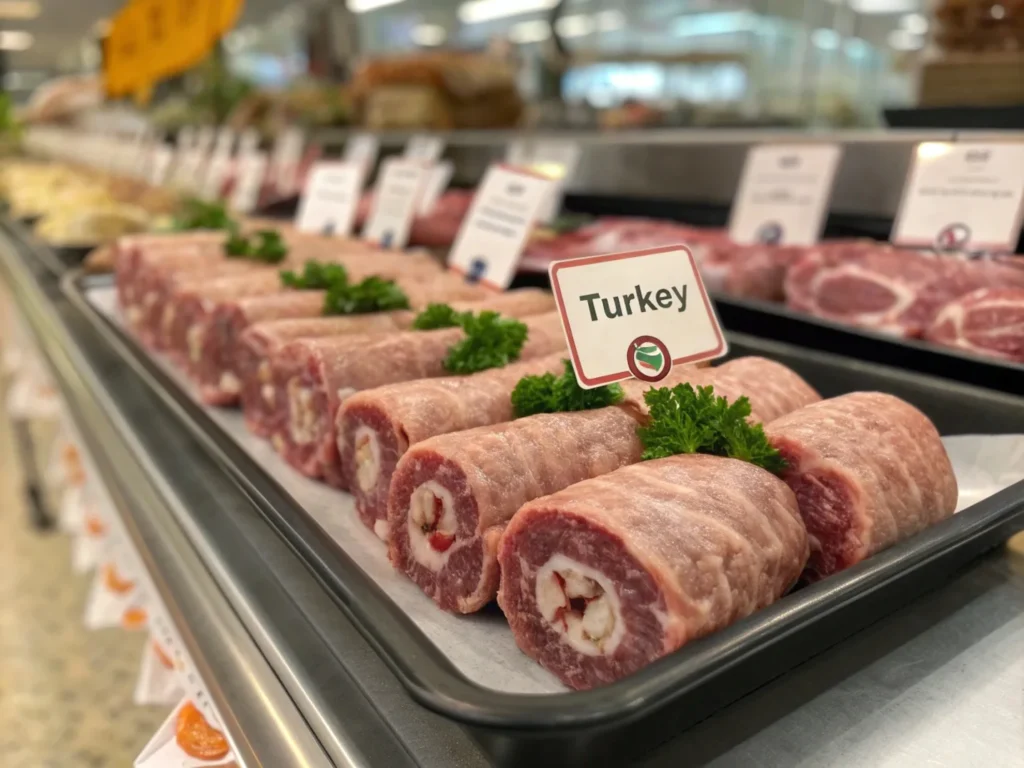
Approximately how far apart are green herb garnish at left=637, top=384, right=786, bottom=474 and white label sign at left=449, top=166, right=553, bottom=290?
1127 mm

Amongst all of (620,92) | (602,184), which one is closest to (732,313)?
(602,184)

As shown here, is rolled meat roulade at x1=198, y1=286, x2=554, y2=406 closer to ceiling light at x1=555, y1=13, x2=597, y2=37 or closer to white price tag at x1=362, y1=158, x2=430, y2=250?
white price tag at x1=362, y1=158, x2=430, y2=250

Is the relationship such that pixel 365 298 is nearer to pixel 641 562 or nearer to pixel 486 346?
pixel 486 346

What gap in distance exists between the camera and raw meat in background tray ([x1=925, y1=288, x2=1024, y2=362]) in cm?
184

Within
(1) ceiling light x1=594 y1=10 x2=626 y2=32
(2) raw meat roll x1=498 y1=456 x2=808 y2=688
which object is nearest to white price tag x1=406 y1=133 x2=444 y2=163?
(2) raw meat roll x1=498 y1=456 x2=808 y2=688

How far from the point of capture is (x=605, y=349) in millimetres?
1346

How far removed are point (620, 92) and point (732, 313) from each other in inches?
417

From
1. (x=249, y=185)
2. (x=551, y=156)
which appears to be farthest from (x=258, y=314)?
(x=249, y=185)

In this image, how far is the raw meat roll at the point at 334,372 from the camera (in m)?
1.66

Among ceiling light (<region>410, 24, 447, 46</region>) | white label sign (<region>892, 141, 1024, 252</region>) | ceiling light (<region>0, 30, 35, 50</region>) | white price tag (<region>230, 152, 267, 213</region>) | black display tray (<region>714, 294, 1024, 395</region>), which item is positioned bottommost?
black display tray (<region>714, 294, 1024, 395</region>)

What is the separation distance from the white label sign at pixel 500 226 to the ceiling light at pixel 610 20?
11.2 m

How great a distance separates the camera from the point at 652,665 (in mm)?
871

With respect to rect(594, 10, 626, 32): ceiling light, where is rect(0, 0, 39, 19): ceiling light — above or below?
above

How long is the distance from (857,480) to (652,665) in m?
0.49
